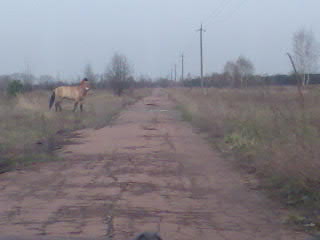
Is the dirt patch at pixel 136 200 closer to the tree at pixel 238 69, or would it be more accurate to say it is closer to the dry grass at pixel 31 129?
the dry grass at pixel 31 129

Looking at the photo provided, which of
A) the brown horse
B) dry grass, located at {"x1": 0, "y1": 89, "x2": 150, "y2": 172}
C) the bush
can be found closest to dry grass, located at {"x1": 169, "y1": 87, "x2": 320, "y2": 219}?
dry grass, located at {"x1": 0, "y1": 89, "x2": 150, "y2": 172}

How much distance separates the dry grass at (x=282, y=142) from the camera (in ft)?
25.6

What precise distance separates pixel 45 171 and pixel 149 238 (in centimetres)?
735

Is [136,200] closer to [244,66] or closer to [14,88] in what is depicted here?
[14,88]

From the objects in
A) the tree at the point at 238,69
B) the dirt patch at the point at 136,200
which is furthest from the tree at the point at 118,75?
the dirt patch at the point at 136,200

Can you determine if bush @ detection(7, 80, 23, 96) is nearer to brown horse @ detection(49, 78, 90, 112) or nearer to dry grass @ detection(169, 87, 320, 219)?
brown horse @ detection(49, 78, 90, 112)

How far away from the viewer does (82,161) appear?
12062 mm

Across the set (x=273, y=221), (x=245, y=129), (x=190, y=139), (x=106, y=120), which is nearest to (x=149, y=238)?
(x=273, y=221)

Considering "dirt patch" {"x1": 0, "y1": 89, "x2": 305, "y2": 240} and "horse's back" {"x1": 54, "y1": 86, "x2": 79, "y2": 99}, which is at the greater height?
"horse's back" {"x1": 54, "y1": 86, "x2": 79, "y2": 99}

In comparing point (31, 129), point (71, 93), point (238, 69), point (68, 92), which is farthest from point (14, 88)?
point (238, 69)

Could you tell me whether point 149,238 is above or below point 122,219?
above

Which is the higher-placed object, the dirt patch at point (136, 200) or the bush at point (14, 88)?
the bush at point (14, 88)

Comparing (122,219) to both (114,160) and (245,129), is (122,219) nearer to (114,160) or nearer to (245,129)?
(114,160)

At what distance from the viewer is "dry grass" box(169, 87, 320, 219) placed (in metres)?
7.82
